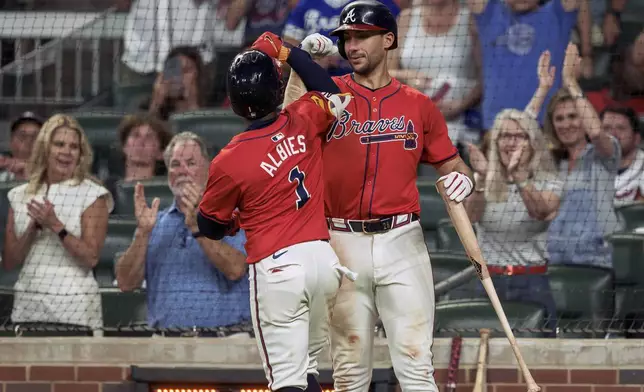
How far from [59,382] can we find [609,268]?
2.77 meters

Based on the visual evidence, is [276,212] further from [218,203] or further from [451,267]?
[451,267]

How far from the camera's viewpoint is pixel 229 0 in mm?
7977

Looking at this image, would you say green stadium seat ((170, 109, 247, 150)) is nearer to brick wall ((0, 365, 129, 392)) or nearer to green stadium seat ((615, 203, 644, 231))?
brick wall ((0, 365, 129, 392))

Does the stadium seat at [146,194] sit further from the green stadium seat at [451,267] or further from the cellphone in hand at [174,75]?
the green stadium seat at [451,267]

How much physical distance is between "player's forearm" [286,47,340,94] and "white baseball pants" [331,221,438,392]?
0.55 metres

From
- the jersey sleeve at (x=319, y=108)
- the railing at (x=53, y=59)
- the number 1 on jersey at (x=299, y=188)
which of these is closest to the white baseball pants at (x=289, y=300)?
the number 1 on jersey at (x=299, y=188)

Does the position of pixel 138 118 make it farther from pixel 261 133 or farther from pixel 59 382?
pixel 261 133

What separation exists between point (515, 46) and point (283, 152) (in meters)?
3.03

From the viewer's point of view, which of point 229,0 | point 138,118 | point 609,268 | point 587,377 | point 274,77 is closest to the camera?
point 274,77

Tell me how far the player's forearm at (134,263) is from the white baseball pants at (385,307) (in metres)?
1.76

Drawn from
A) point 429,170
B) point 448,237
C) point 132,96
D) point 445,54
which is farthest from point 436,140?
point 132,96

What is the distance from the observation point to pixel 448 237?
6.84m

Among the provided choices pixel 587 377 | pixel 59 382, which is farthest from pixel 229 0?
pixel 587 377

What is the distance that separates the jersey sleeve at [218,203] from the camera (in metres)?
4.27
